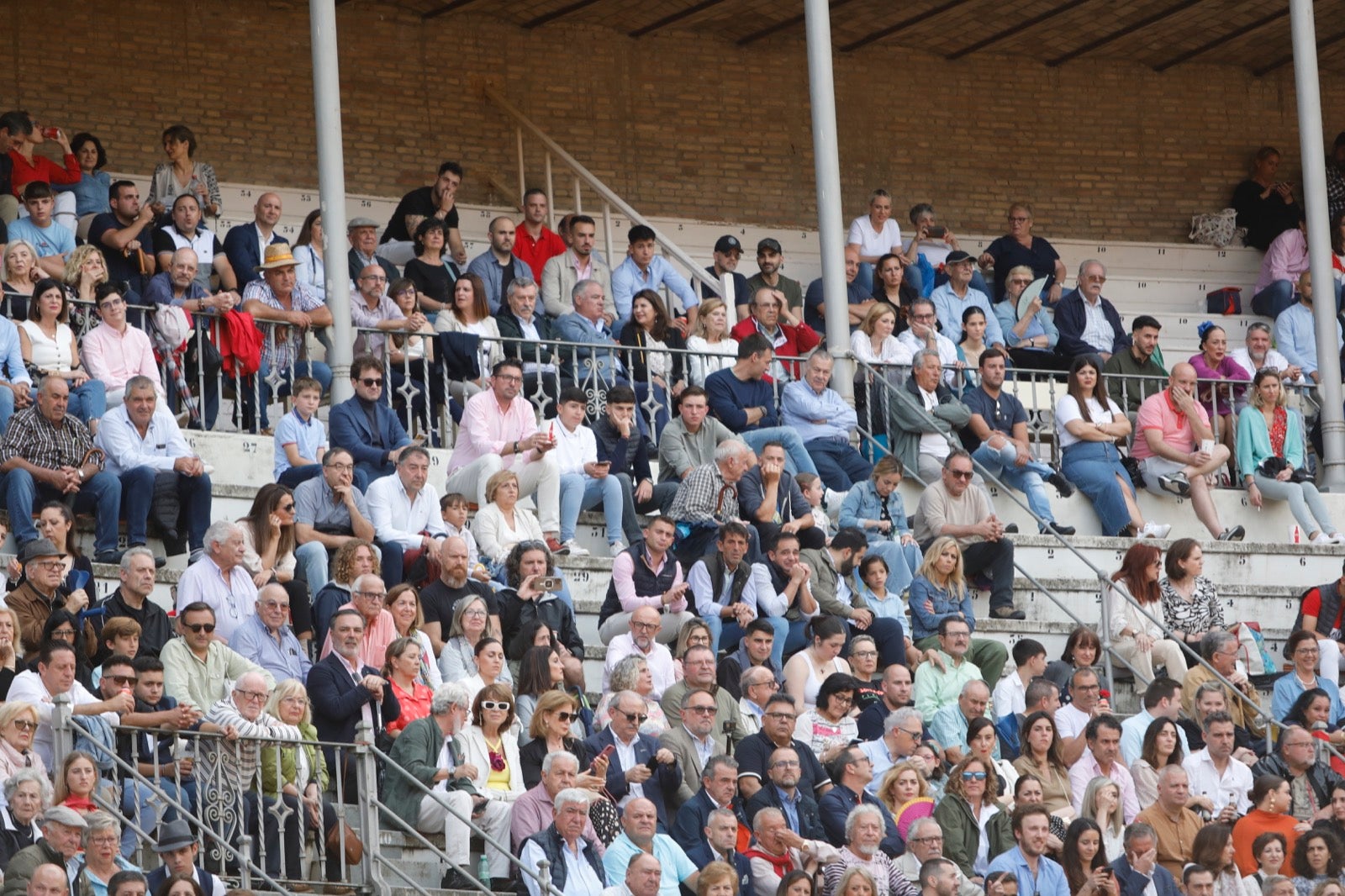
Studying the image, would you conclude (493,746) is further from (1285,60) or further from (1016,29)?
(1285,60)

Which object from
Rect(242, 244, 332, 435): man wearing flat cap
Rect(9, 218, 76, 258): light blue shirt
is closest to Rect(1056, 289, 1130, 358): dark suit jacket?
Rect(242, 244, 332, 435): man wearing flat cap

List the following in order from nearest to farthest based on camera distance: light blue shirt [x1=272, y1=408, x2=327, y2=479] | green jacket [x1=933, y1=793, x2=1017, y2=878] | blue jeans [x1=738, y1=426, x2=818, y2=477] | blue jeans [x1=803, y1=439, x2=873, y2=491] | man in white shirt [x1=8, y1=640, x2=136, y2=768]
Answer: man in white shirt [x1=8, y1=640, x2=136, y2=768] < green jacket [x1=933, y1=793, x2=1017, y2=878] < light blue shirt [x1=272, y1=408, x2=327, y2=479] < blue jeans [x1=738, y1=426, x2=818, y2=477] < blue jeans [x1=803, y1=439, x2=873, y2=491]

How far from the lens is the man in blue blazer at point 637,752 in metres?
11.4

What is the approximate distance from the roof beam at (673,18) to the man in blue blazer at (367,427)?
7044 millimetres

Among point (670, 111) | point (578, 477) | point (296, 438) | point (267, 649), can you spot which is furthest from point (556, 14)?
point (267, 649)

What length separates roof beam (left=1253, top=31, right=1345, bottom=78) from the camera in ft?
72.0

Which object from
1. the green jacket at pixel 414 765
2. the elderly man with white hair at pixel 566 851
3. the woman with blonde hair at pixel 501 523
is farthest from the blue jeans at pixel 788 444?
the elderly man with white hair at pixel 566 851

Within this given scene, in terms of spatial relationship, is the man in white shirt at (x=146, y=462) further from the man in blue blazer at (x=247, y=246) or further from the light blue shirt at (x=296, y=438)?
the man in blue blazer at (x=247, y=246)

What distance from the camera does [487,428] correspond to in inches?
557

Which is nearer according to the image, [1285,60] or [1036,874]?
[1036,874]

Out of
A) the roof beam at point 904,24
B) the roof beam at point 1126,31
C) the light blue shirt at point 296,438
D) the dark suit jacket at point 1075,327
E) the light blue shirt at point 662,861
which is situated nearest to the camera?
the light blue shirt at point 662,861

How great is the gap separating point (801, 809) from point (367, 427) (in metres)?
3.72

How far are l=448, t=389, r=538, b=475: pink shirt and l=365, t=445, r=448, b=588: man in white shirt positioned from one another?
2.95 feet

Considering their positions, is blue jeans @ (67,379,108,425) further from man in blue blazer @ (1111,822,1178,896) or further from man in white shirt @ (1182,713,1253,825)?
man in white shirt @ (1182,713,1253,825)
